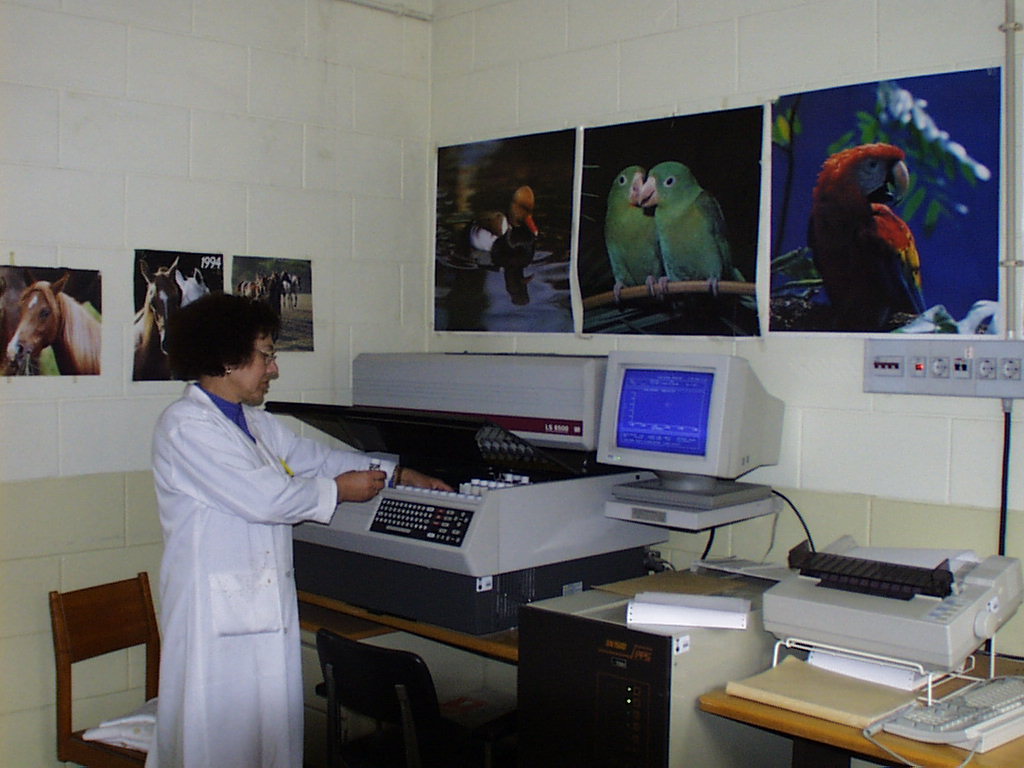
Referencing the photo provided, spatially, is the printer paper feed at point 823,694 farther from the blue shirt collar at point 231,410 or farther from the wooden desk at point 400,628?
the blue shirt collar at point 231,410

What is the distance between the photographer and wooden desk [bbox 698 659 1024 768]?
1.81 metres

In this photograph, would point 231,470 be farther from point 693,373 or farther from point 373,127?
point 373,127

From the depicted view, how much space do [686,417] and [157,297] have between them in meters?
1.55

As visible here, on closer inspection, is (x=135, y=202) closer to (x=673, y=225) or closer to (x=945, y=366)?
(x=673, y=225)

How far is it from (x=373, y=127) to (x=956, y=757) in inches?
104

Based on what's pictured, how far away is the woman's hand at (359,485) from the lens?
8.62ft

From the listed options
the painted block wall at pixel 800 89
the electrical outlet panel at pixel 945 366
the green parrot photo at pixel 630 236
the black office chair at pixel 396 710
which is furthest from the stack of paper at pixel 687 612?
the green parrot photo at pixel 630 236

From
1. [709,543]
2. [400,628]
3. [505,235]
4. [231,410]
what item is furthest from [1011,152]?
[231,410]

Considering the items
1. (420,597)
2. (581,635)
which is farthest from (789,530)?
(420,597)

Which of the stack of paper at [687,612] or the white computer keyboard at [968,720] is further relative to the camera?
the stack of paper at [687,612]

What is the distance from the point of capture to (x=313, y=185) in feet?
11.2

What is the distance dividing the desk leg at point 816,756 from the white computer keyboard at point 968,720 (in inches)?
13.7

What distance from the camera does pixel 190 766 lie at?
2500mm

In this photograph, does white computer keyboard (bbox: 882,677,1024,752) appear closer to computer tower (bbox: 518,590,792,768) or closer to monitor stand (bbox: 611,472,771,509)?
computer tower (bbox: 518,590,792,768)
